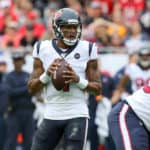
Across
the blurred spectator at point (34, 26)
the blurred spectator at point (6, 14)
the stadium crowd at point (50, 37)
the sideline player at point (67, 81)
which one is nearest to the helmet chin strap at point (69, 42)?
the sideline player at point (67, 81)

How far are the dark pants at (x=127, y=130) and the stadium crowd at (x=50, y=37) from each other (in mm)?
4002

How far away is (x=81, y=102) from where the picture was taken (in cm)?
698

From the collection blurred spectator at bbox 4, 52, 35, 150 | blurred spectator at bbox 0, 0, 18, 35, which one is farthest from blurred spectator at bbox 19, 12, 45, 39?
blurred spectator at bbox 4, 52, 35, 150

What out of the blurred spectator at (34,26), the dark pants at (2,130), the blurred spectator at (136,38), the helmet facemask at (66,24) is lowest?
the dark pants at (2,130)

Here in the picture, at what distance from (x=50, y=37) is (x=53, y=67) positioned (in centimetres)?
548

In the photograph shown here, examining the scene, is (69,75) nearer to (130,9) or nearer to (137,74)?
(137,74)

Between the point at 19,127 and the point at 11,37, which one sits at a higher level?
the point at 11,37

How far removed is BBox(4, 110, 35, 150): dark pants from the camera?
11.0 m

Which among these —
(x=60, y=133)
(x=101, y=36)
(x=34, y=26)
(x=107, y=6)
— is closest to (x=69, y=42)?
(x=60, y=133)

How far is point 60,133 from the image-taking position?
696cm

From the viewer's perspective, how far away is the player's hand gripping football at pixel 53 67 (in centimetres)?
683

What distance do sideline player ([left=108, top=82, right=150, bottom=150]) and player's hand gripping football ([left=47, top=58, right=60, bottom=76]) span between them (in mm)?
635

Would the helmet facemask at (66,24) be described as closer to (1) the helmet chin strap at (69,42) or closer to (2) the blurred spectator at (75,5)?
(1) the helmet chin strap at (69,42)

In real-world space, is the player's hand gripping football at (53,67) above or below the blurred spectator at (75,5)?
above
